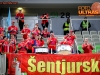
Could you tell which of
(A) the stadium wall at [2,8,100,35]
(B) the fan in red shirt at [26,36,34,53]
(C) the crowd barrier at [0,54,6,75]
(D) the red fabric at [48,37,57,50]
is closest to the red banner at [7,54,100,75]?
(C) the crowd barrier at [0,54,6,75]

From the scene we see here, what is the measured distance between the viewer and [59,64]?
37.3 feet

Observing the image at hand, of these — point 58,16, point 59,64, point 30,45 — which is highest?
point 58,16

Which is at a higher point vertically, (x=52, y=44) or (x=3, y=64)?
(x=52, y=44)

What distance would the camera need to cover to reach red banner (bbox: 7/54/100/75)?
37.2 ft

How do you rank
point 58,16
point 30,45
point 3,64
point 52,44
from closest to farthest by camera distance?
point 3,64, point 30,45, point 52,44, point 58,16

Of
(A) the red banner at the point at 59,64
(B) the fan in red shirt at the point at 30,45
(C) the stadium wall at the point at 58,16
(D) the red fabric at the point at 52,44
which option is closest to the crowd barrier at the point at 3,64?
(A) the red banner at the point at 59,64

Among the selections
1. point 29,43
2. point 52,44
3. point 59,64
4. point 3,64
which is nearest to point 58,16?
point 52,44

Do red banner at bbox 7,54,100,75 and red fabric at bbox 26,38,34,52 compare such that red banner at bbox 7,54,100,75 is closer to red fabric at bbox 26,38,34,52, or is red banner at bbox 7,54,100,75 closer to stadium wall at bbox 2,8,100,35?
red fabric at bbox 26,38,34,52

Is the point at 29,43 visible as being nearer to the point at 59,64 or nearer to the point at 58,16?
the point at 59,64

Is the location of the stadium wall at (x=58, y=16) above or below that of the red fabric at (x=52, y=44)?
above

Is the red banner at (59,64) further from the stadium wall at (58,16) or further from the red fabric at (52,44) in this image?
the stadium wall at (58,16)

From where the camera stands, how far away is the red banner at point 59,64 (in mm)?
11344

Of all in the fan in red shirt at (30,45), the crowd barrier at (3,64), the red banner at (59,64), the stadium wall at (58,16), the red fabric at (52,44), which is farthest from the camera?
the stadium wall at (58,16)

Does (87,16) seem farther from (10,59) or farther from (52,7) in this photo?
(10,59)
